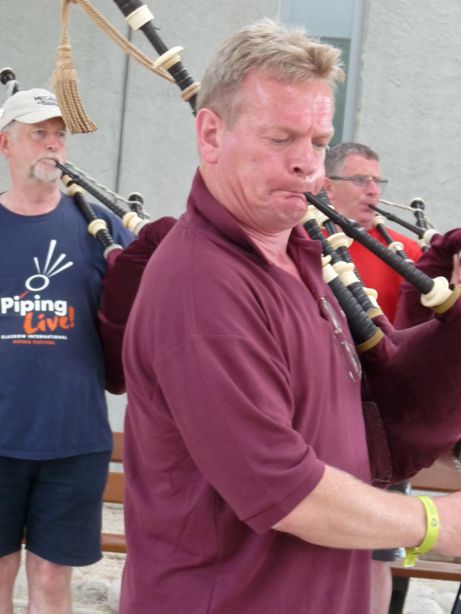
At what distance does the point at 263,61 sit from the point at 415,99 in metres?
3.91

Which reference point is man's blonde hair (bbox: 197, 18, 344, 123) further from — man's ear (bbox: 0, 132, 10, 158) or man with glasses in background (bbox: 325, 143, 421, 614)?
man with glasses in background (bbox: 325, 143, 421, 614)

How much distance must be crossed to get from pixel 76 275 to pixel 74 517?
32.2 inches

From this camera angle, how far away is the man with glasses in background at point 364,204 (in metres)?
4.22

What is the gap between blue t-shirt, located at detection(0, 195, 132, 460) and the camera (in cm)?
347

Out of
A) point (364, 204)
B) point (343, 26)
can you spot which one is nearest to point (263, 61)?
point (364, 204)

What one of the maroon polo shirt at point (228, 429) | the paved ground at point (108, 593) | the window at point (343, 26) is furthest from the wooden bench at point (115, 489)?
the maroon polo shirt at point (228, 429)

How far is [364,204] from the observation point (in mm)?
4328

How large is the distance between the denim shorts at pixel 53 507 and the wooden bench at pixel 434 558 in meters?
1.15

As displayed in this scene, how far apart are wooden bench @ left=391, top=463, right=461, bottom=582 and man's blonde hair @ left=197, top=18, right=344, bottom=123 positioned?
94.9 inches

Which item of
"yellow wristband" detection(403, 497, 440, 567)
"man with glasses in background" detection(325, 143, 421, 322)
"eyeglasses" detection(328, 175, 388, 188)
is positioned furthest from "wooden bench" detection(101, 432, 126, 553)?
"yellow wristband" detection(403, 497, 440, 567)

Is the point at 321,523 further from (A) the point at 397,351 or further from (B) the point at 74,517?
(B) the point at 74,517

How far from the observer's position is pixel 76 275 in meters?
3.55

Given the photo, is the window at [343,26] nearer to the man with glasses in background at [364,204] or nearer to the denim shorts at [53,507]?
the man with glasses in background at [364,204]

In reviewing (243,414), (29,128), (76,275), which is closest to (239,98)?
(243,414)
